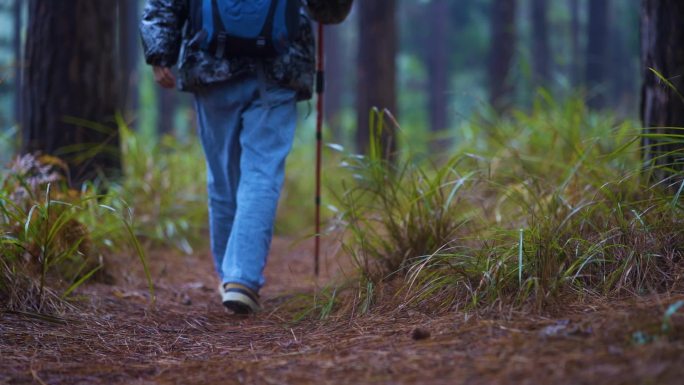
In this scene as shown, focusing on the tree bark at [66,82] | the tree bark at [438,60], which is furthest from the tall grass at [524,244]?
the tree bark at [438,60]

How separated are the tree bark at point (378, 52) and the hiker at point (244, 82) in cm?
374

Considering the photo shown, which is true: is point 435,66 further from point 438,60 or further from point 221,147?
point 221,147

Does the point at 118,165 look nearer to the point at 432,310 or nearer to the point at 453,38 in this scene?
the point at 432,310

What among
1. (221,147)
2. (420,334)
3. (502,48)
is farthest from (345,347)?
(502,48)

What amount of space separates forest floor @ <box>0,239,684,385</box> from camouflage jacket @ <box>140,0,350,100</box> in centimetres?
99

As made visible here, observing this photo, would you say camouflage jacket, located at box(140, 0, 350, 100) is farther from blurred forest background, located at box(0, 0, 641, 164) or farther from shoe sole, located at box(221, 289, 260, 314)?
shoe sole, located at box(221, 289, 260, 314)

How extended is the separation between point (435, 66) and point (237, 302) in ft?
76.4

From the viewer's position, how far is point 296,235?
5.95 metres

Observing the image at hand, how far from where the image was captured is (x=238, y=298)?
2883 mm

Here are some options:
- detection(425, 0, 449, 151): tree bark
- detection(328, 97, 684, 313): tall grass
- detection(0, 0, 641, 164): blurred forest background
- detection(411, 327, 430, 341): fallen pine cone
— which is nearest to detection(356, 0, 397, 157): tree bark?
detection(0, 0, 641, 164): blurred forest background

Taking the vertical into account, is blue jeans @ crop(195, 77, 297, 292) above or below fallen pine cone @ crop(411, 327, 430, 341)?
above

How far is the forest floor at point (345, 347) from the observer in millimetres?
1624

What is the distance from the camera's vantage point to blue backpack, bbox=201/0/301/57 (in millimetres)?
2926

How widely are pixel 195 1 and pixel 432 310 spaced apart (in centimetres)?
164
